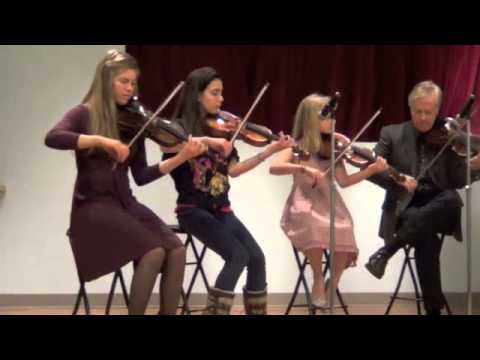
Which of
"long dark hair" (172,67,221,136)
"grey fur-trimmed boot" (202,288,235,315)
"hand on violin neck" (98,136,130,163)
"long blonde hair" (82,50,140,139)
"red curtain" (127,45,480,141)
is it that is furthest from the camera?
"red curtain" (127,45,480,141)

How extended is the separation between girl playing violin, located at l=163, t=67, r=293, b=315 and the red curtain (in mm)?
751

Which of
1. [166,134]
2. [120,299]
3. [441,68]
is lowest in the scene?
[120,299]

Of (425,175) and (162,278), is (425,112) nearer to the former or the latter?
(425,175)

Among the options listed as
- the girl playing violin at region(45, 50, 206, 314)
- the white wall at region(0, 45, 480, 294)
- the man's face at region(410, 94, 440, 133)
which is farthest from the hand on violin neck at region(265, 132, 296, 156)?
the white wall at region(0, 45, 480, 294)

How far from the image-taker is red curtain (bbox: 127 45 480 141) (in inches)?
162

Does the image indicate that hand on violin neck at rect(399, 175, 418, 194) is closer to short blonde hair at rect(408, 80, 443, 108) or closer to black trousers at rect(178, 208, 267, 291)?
short blonde hair at rect(408, 80, 443, 108)

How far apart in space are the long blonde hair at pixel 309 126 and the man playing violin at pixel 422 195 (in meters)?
0.33

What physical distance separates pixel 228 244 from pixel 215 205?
0.22 m
